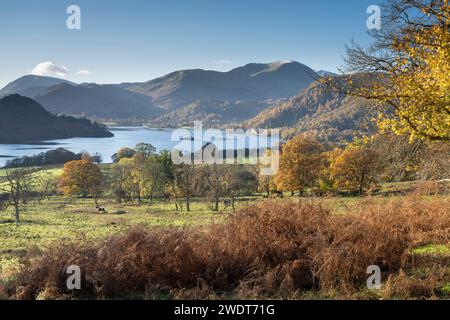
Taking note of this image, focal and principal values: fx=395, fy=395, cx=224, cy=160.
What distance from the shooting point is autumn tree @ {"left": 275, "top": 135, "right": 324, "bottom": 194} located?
2601 inches

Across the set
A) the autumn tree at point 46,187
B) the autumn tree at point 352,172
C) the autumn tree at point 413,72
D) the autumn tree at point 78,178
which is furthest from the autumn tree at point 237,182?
the autumn tree at point 46,187

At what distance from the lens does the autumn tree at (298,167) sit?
217ft

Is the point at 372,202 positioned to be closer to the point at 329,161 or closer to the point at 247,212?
the point at 247,212

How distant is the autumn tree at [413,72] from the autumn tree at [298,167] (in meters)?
51.6

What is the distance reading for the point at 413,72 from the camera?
13.4 m

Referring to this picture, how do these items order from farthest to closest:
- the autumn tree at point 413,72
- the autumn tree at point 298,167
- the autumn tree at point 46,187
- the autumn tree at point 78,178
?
the autumn tree at point 46,187 < the autumn tree at point 78,178 < the autumn tree at point 298,167 < the autumn tree at point 413,72

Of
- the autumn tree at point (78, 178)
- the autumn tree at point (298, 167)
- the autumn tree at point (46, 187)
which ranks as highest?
the autumn tree at point (298, 167)

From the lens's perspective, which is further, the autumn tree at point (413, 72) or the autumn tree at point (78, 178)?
the autumn tree at point (78, 178)

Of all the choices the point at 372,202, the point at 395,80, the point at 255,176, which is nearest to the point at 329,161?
the point at 255,176

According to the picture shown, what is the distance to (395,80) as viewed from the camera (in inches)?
516

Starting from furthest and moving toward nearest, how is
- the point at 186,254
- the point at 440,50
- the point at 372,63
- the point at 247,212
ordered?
the point at 372,63, the point at 247,212, the point at 440,50, the point at 186,254

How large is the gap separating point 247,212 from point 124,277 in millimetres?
4564

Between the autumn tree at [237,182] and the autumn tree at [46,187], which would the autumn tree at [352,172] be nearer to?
the autumn tree at [237,182]

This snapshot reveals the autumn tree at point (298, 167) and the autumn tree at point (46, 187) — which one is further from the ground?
the autumn tree at point (298, 167)
